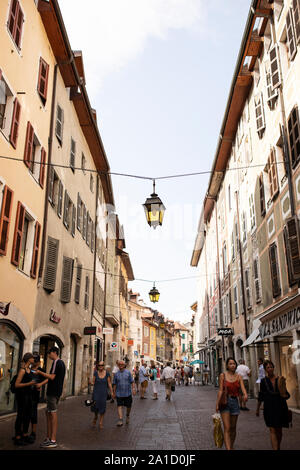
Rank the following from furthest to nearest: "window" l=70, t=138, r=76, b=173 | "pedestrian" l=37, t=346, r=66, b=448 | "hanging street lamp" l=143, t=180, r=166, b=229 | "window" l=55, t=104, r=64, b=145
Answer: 1. "window" l=70, t=138, r=76, b=173
2. "window" l=55, t=104, r=64, b=145
3. "hanging street lamp" l=143, t=180, r=166, b=229
4. "pedestrian" l=37, t=346, r=66, b=448

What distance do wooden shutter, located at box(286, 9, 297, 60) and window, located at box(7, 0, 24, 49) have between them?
338 inches

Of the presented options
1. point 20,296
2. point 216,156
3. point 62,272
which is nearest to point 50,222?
point 62,272

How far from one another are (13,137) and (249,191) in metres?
12.9

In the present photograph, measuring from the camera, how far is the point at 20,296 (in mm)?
13562

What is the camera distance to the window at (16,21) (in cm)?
1300

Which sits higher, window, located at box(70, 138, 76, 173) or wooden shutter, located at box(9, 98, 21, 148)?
window, located at box(70, 138, 76, 173)

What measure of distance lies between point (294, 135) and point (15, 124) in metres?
8.57

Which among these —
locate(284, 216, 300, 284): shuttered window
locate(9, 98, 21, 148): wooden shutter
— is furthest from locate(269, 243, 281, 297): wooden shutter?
locate(9, 98, 21, 148): wooden shutter

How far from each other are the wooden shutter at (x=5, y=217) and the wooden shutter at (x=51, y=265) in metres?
4.37

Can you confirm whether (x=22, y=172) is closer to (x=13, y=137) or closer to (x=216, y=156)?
(x=13, y=137)

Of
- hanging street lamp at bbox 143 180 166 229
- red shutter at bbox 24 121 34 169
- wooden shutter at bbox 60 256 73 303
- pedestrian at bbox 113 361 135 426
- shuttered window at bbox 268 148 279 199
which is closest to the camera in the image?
hanging street lamp at bbox 143 180 166 229

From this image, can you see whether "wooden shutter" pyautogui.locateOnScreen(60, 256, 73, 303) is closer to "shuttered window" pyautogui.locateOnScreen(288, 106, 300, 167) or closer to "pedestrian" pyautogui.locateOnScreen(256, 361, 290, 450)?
"shuttered window" pyautogui.locateOnScreen(288, 106, 300, 167)

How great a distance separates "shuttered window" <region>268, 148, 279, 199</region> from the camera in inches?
659

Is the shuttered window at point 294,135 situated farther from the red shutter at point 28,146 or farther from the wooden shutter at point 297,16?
the red shutter at point 28,146
